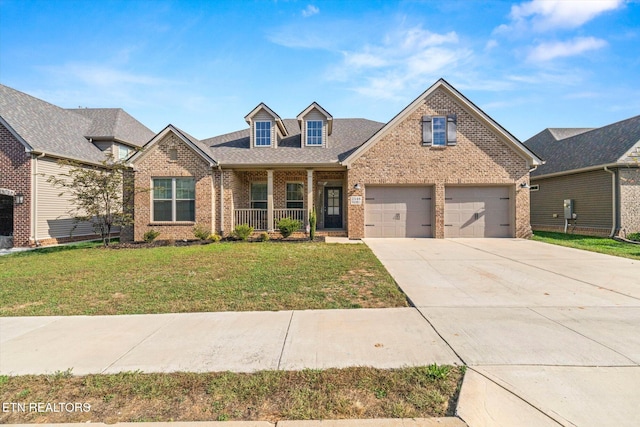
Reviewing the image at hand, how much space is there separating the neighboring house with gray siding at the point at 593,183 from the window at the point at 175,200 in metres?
19.3

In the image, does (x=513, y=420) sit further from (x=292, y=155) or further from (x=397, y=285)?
(x=292, y=155)

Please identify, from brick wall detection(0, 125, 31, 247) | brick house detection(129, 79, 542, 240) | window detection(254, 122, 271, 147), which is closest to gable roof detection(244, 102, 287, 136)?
window detection(254, 122, 271, 147)

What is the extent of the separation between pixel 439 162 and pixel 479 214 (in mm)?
3058

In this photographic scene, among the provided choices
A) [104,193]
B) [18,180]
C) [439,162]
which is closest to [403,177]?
[439,162]

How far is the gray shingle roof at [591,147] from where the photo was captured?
14523mm

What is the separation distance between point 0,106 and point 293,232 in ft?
45.7

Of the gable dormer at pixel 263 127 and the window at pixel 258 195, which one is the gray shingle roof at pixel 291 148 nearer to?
the gable dormer at pixel 263 127

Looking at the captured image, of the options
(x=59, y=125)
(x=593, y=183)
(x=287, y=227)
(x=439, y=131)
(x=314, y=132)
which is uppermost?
(x=59, y=125)

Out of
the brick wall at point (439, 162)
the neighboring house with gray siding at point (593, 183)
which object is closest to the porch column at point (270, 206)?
the brick wall at point (439, 162)

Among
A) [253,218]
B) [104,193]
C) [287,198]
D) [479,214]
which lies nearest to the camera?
[104,193]

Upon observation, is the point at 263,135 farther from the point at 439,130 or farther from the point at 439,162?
the point at 439,162

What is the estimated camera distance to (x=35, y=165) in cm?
1283

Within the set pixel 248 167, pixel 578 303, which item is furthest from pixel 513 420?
pixel 248 167

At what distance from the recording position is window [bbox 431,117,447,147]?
13.6m
